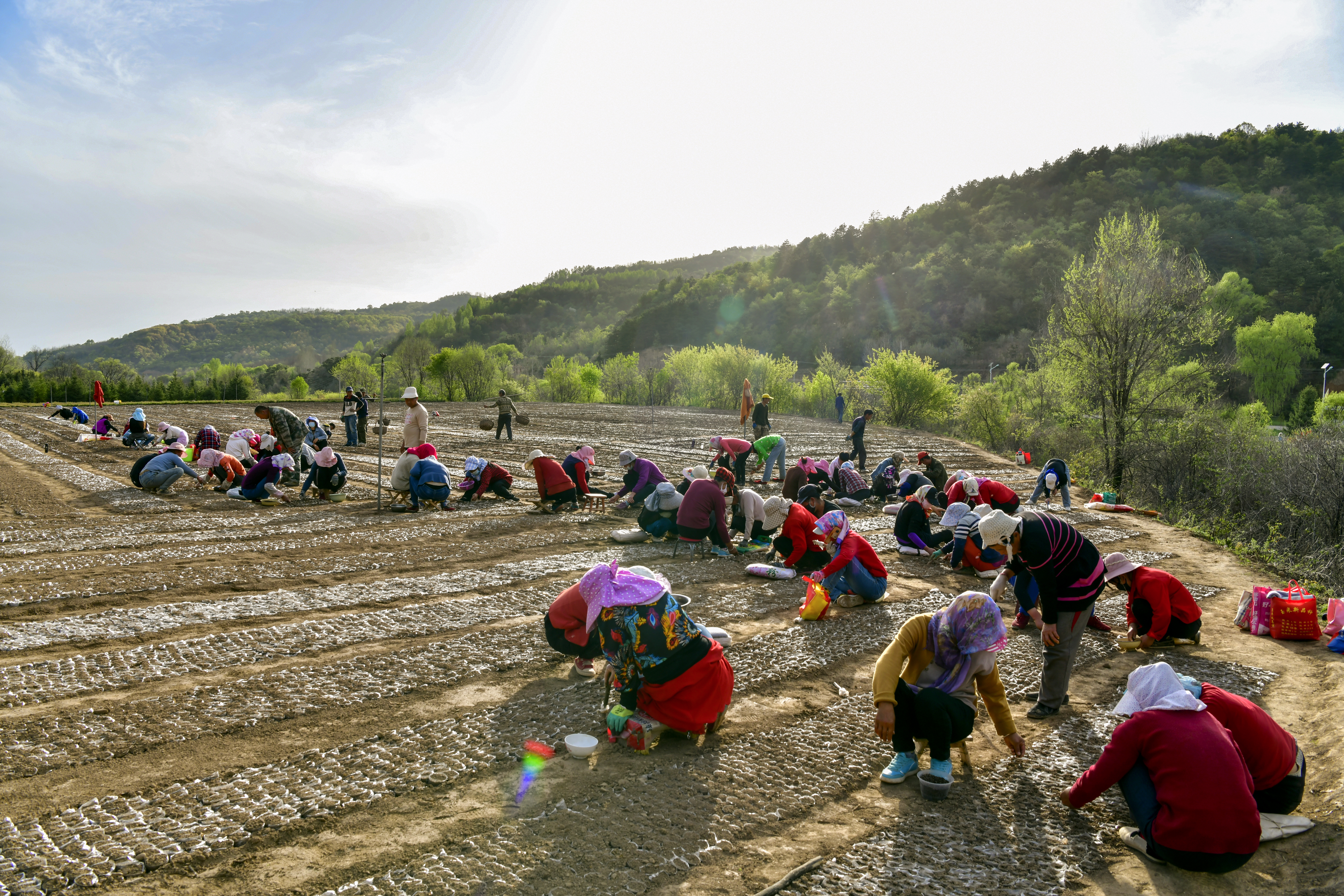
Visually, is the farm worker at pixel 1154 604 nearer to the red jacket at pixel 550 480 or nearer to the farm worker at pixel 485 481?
the red jacket at pixel 550 480

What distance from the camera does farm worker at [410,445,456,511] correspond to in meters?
12.1

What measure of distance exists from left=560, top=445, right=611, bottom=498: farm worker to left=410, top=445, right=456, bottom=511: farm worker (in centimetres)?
212

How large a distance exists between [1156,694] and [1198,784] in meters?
0.40

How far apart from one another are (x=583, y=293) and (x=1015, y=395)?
462 feet

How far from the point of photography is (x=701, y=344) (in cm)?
10500

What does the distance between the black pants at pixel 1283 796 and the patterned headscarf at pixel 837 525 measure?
391 centimetres

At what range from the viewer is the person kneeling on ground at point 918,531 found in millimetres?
9562

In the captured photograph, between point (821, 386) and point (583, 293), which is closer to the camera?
point (821, 386)

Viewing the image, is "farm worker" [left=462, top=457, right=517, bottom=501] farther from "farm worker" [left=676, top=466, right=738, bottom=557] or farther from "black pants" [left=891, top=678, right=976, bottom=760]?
"black pants" [left=891, top=678, right=976, bottom=760]

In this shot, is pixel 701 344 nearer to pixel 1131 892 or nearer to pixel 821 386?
pixel 821 386

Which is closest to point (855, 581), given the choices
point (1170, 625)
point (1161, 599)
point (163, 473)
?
point (1161, 599)

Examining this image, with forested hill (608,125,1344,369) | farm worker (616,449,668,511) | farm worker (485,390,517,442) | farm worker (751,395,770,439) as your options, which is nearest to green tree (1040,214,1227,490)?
farm worker (751,395,770,439)

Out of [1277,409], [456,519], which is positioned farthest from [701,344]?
[456,519]

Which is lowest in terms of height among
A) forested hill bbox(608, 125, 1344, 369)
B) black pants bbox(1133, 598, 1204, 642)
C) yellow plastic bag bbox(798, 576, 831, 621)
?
black pants bbox(1133, 598, 1204, 642)
